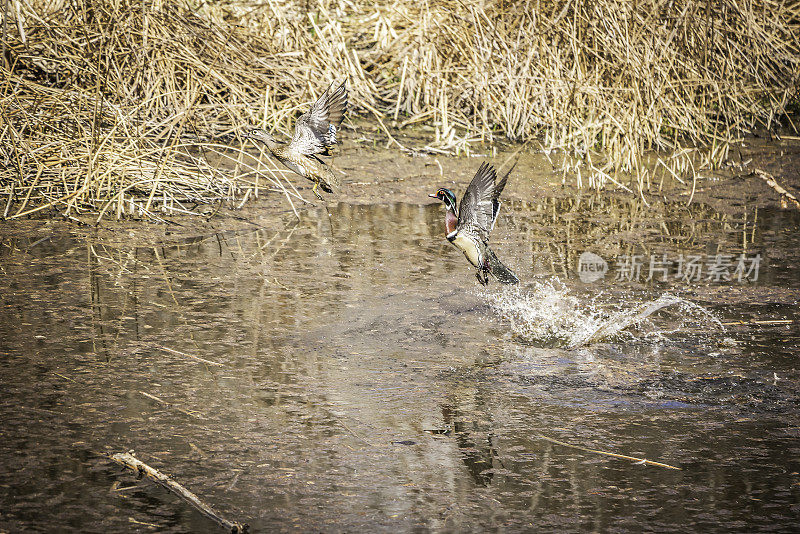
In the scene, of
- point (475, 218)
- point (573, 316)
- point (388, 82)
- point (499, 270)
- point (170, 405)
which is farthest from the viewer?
point (388, 82)

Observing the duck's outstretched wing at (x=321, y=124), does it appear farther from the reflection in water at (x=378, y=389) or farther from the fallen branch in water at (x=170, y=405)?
the fallen branch in water at (x=170, y=405)

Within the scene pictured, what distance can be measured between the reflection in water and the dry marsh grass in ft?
4.58

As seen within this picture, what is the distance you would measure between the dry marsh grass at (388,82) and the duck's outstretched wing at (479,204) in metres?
2.57

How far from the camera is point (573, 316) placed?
5.99 m

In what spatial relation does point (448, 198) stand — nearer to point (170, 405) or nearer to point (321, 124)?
point (170, 405)

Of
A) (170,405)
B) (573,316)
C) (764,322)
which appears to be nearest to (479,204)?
(573,316)

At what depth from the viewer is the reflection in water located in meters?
3.72

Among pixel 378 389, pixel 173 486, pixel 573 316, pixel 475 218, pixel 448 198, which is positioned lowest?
pixel 173 486

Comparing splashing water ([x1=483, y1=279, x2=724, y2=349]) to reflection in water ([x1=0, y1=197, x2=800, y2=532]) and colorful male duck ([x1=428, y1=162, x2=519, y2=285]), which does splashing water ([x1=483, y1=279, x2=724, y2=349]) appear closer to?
reflection in water ([x1=0, y1=197, x2=800, y2=532])

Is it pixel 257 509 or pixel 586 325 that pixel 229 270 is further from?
pixel 257 509

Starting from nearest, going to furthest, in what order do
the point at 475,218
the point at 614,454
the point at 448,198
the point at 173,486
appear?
1. the point at 173,486
2. the point at 614,454
3. the point at 448,198
4. the point at 475,218

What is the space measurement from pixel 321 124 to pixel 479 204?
2.20 metres

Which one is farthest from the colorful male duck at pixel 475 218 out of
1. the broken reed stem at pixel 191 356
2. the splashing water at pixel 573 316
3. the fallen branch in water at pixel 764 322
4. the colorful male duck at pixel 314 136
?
the colorful male duck at pixel 314 136

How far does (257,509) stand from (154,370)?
1.50 meters
